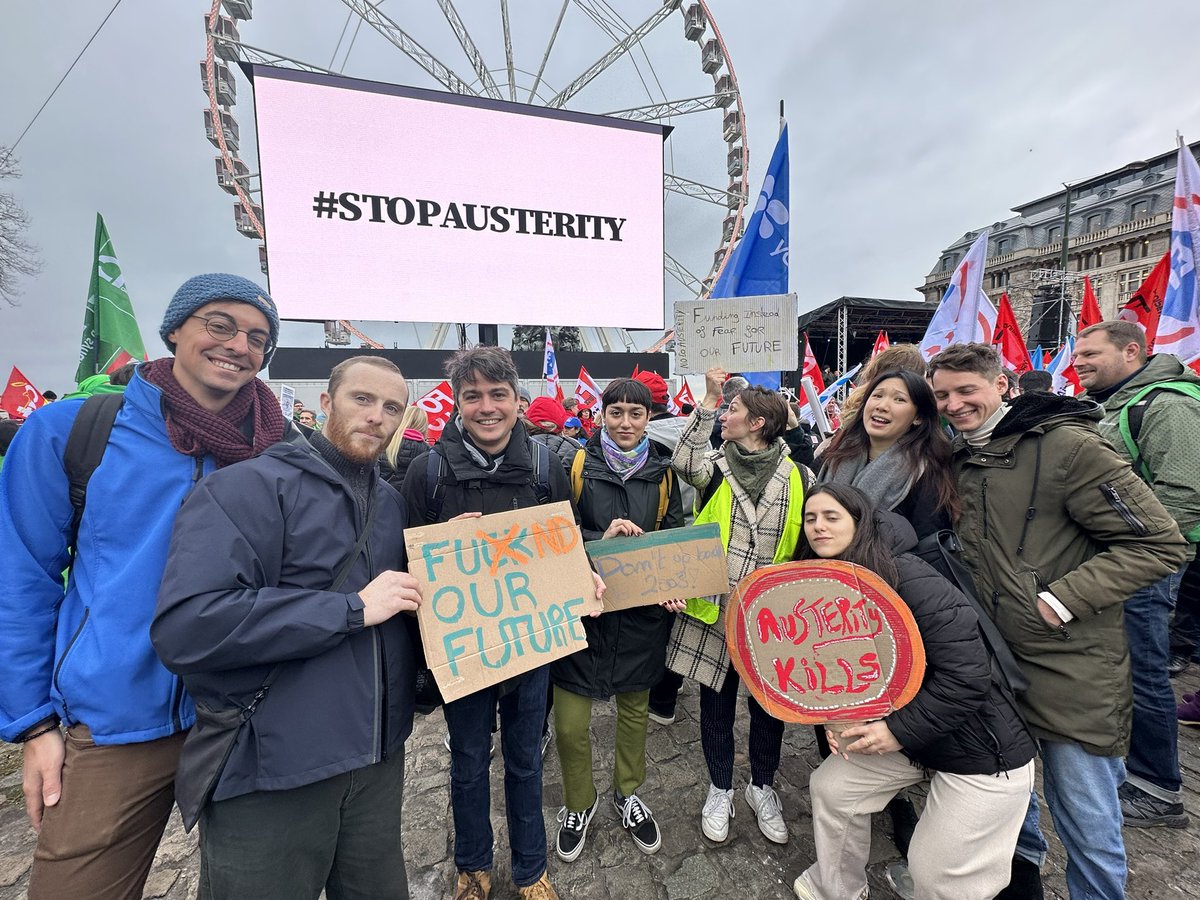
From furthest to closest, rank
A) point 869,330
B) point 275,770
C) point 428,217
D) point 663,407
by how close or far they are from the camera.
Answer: point 869,330, point 428,217, point 663,407, point 275,770

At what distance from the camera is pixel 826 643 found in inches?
59.7

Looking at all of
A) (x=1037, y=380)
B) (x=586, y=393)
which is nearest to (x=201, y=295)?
(x=1037, y=380)

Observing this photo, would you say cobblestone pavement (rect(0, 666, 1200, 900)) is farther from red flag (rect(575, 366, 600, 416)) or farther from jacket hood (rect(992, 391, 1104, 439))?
red flag (rect(575, 366, 600, 416))

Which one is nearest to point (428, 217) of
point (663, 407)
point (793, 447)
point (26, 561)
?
point (663, 407)

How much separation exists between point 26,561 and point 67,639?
8.5 inches

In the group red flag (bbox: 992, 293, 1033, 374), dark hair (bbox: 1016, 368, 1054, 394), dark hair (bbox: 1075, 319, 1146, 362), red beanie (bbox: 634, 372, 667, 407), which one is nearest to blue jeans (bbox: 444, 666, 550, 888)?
red beanie (bbox: 634, 372, 667, 407)

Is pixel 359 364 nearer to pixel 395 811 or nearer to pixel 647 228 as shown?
pixel 395 811

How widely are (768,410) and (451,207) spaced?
11450mm

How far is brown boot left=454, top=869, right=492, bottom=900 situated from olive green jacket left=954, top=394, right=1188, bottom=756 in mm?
1971

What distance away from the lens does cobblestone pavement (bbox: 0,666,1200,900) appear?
183 centimetres

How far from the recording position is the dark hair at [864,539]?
1500 mm

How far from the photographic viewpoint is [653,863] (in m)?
1.96

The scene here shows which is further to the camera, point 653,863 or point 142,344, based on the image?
point 142,344

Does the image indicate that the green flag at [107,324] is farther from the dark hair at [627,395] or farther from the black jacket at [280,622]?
the dark hair at [627,395]
